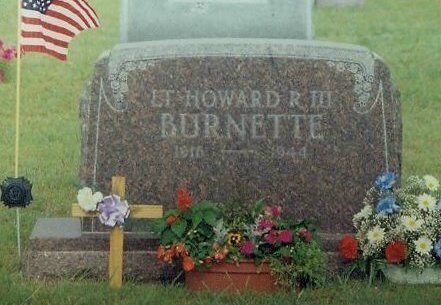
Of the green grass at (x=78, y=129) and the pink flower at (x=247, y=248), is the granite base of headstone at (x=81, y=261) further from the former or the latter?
the pink flower at (x=247, y=248)

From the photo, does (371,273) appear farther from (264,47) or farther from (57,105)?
(57,105)

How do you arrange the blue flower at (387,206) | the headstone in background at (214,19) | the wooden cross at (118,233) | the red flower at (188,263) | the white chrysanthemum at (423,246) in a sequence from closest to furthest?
the red flower at (188,263) < the wooden cross at (118,233) < the white chrysanthemum at (423,246) < the blue flower at (387,206) < the headstone in background at (214,19)

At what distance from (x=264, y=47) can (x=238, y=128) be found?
0.50 meters

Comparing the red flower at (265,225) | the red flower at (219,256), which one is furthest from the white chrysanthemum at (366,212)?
the red flower at (219,256)

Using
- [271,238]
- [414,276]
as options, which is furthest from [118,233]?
[414,276]

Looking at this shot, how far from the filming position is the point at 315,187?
7.95m

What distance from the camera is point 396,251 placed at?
24.6 feet

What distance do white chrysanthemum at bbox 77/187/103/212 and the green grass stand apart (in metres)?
0.42

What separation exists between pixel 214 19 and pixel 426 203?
2.34 meters

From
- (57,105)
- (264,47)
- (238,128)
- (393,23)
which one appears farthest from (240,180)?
(393,23)

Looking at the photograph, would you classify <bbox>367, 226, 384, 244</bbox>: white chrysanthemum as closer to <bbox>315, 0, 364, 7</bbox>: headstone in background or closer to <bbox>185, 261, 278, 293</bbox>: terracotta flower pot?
<bbox>185, 261, 278, 293</bbox>: terracotta flower pot

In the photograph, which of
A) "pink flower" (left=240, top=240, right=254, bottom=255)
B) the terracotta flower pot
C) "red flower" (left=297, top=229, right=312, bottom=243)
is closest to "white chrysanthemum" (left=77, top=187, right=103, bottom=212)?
the terracotta flower pot

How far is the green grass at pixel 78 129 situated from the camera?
7.23 meters

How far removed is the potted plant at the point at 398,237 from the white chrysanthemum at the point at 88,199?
1392 millimetres
